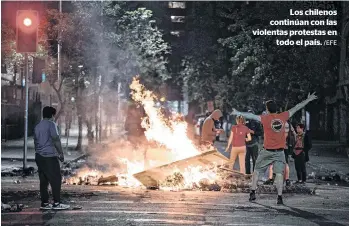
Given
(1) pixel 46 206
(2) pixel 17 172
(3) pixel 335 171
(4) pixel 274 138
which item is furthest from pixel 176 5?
(1) pixel 46 206

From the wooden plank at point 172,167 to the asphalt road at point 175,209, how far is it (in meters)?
0.58

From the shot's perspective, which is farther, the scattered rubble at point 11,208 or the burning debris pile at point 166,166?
the burning debris pile at point 166,166

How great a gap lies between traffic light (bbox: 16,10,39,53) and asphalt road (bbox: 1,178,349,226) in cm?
369

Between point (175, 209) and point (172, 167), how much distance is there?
13.1ft

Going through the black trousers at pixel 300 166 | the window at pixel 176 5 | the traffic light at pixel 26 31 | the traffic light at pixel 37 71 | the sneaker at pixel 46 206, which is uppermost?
the window at pixel 176 5

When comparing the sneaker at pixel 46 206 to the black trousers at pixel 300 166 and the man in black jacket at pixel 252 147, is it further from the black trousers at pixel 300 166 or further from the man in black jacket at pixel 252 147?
the man in black jacket at pixel 252 147

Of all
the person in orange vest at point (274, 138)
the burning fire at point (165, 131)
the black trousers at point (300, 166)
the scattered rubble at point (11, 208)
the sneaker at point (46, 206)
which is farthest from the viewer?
the burning fire at point (165, 131)

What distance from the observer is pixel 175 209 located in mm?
10391

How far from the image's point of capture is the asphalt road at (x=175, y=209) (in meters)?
9.20

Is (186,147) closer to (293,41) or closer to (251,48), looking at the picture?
(293,41)

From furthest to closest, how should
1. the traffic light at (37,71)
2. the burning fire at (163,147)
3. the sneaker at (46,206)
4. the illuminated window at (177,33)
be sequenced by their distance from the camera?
the illuminated window at (177,33), the traffic light at (37,71), the burning fire at (163,147), the sneaker at (46,206)

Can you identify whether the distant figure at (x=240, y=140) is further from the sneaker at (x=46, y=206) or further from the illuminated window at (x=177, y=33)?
the illuminated window at (x=177, y=33)

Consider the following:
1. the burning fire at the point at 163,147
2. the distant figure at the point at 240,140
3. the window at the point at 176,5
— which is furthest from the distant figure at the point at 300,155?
the window at the point at 176,5

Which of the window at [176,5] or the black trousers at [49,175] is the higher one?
the window at [176,5]
